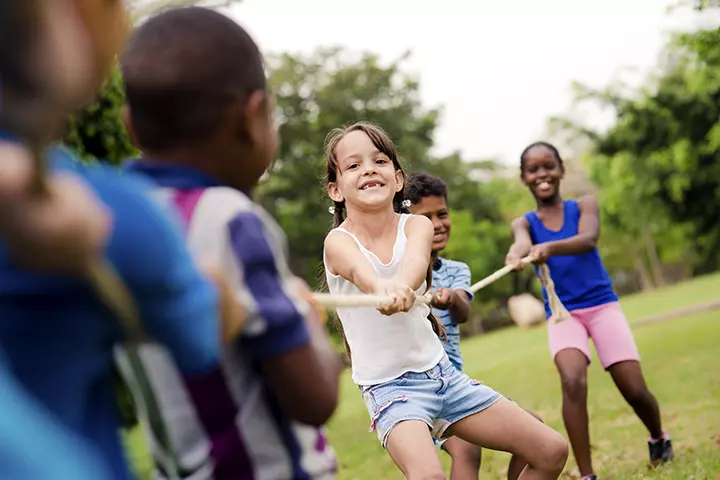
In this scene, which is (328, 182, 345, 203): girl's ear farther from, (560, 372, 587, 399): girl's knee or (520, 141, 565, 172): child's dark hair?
(520, 141, 565, 172): child's dark hair

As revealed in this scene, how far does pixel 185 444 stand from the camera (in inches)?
73.6

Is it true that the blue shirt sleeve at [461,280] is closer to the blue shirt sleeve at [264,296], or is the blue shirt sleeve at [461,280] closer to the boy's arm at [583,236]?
the boy's arm at [583,236]

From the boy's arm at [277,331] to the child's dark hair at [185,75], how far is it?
0.23m

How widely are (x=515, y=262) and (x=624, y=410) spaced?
173 inches

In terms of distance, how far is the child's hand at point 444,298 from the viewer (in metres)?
4.62

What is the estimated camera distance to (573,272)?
5.97 meters

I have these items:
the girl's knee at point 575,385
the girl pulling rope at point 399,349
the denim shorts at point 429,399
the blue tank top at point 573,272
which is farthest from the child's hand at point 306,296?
the blue tank top at point 573,272

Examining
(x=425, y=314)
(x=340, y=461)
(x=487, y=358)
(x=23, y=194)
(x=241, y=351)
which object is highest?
(x=23, y=194)

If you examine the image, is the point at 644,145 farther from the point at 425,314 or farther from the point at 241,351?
the point at 241,351

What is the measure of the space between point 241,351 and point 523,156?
470 cm

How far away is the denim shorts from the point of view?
365cm

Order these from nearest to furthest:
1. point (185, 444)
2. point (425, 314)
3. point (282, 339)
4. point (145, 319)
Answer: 1. point (145, 319)
2. point (282, 339)
3. point (185, 444)
4. point (425, 314)

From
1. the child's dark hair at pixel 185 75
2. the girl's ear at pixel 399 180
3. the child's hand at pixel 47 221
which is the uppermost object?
the child's dark hair at pixel 185 75

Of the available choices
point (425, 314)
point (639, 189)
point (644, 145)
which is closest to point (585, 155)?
point (639, 189)
